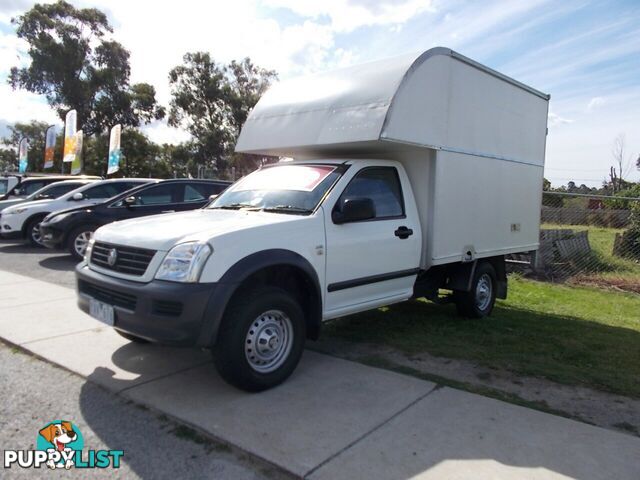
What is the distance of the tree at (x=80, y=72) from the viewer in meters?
32.4

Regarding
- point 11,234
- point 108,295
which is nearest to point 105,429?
point 108,295

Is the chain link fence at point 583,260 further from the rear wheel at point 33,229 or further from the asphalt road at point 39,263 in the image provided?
the rear wheel at point 33,229

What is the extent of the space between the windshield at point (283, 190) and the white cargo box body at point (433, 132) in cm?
38

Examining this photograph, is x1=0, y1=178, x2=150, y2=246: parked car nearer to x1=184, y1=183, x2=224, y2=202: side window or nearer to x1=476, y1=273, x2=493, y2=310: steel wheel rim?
x1=184, y1=183, x2=224, y2=202: side window

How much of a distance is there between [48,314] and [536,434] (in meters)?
5.50

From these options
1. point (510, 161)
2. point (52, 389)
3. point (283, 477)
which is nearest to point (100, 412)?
point (52, 389)

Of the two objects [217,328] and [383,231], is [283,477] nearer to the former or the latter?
[217,328]

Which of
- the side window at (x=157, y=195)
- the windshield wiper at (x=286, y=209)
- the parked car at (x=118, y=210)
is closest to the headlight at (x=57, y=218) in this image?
the parked car at (x=118, y=210)

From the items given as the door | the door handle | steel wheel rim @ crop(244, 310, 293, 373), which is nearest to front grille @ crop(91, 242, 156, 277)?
steel wheel rim @ crop(244, 310, 293, 373)

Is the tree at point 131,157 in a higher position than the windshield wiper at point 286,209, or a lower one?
higher

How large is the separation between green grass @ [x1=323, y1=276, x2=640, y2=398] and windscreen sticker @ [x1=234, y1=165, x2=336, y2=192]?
5.98 feet

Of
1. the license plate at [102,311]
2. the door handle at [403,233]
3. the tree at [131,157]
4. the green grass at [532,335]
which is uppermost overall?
the tree at [131,157]

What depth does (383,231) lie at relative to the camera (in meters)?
4.85

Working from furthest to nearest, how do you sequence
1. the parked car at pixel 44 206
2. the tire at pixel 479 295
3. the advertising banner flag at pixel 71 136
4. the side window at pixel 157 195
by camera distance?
the advertising banner flag at pixel 71 136 → the parked car at pixel 44 206 → the side window at pixel 157 195 → the tire at pixel 479 295
